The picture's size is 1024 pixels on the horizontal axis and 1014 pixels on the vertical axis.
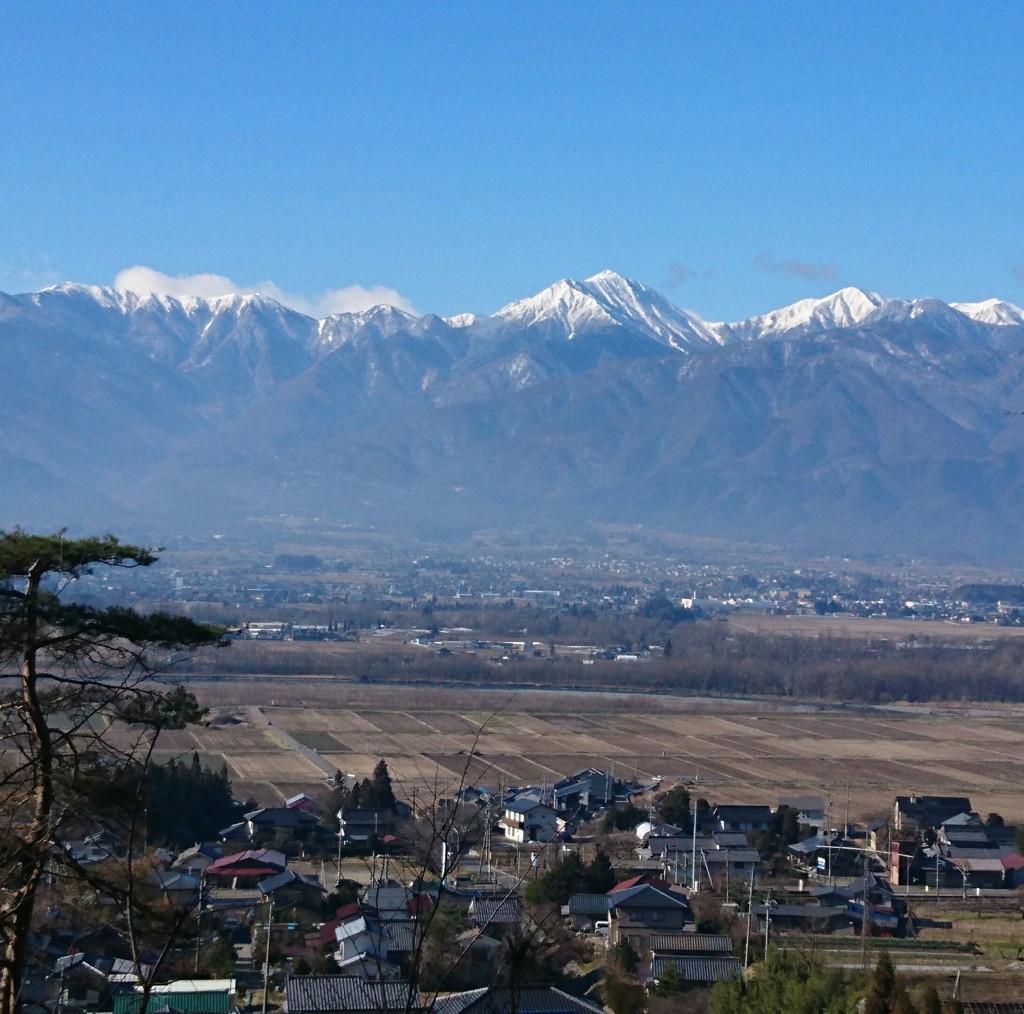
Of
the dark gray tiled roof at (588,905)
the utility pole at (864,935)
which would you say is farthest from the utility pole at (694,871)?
the utility pole at (864,935)

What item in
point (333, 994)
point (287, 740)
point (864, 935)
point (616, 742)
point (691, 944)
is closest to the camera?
point (333, 994)

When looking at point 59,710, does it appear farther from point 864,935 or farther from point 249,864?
point 249,864

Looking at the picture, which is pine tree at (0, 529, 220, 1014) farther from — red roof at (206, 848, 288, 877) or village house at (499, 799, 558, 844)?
village house at (499, 799, 558, 844)

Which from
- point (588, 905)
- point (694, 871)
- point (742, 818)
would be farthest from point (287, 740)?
point (588, 905)

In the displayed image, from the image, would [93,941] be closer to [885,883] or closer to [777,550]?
[885,883]

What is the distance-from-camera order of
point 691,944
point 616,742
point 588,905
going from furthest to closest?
point 616,742 → point 588,905 → point 691,944

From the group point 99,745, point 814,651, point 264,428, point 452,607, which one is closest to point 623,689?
point 814,651
